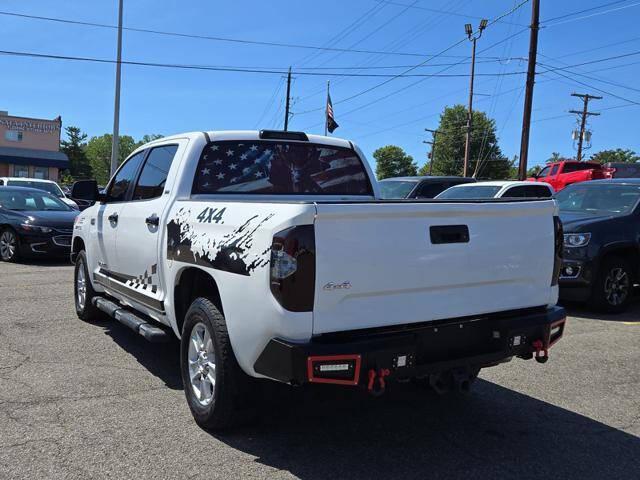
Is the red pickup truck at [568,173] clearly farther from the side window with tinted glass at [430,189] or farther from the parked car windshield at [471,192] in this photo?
the parked car windshield at [471,192]

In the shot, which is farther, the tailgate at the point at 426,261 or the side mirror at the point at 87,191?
the side mirror at the point at 87,191

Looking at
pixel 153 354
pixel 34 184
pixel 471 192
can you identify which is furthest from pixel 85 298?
pixel 34 184

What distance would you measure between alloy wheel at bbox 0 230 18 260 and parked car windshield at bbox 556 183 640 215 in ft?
33.4

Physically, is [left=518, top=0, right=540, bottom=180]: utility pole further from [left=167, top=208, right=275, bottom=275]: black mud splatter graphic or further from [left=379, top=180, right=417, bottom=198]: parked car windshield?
[left=167, top=208, right=275, bottom=275]: black mud splatter graphic

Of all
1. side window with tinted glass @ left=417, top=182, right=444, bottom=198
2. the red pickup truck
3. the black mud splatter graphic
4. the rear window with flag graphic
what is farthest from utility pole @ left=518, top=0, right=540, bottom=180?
the black mud splatter graphic

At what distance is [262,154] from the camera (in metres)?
4.73

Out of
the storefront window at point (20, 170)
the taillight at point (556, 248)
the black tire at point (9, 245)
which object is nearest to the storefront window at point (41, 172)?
the storefront window at point (20, 170)

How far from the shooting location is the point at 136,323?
4566mm

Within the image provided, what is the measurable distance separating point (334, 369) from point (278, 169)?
224cm

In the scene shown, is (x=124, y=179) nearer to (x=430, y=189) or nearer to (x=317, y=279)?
(x=317, y=279)

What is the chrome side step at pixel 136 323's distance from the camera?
13.9 feet

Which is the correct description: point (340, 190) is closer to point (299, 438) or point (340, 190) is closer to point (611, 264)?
point (299, 438)

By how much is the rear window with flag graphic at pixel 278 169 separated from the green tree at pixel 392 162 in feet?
345

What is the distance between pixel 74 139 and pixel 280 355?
362 feet
